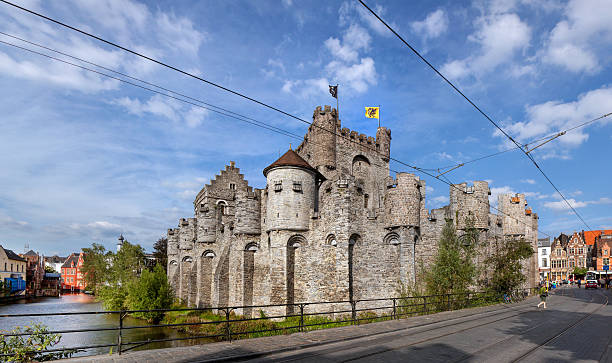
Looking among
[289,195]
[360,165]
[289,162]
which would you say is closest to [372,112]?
[360,165]

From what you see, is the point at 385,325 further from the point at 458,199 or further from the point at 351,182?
the point at 458,199

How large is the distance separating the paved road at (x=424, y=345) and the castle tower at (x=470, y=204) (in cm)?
1056

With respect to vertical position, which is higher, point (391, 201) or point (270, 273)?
point (391, 201)

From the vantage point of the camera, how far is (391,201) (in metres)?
24.7

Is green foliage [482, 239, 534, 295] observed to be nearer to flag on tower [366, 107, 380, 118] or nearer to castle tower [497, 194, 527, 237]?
castle tower [497, 194, 527, 237]

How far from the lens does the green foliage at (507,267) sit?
2409cm

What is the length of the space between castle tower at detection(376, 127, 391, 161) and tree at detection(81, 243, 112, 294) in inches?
1748

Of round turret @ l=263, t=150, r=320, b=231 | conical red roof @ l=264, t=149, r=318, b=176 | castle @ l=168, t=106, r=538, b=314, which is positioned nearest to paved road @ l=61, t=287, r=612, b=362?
castle @ l=168, t=106, r=538, b=314

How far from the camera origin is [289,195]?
82.3ft

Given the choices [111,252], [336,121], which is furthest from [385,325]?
[111,252]

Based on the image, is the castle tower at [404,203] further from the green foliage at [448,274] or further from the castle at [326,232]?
the green foliage at [448,274]

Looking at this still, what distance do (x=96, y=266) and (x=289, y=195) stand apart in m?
51.6

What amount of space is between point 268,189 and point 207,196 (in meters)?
18.3

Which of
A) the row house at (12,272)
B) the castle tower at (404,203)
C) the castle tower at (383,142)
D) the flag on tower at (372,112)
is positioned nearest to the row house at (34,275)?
the row house at (12,272)
